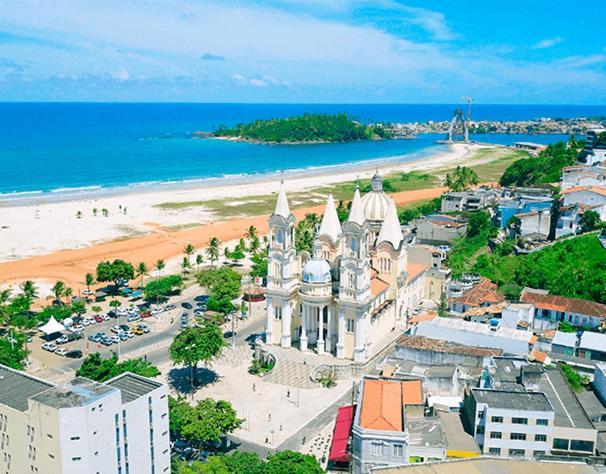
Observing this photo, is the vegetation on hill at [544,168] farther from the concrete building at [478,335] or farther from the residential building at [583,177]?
the concrete building at [478,335]

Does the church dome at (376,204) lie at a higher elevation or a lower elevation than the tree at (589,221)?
higher

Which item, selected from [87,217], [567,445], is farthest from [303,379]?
[87,217]

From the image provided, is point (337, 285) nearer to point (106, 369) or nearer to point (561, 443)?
point (106, 369)

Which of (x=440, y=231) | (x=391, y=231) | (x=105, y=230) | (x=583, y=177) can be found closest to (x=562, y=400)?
(x=391, y=231)

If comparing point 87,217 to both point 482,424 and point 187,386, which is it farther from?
point 482,424

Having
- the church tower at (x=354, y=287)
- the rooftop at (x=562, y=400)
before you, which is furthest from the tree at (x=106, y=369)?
the rooftop at (x=562, y=400)

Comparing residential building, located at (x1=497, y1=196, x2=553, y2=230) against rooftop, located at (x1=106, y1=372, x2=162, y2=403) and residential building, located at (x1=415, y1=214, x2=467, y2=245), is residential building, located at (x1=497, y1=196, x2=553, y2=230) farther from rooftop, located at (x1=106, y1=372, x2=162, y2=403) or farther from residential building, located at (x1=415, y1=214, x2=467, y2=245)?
rooftop, located at (x1=106, y1=372, x2=162, y2=403)

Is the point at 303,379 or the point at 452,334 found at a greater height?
the point at 452,334
